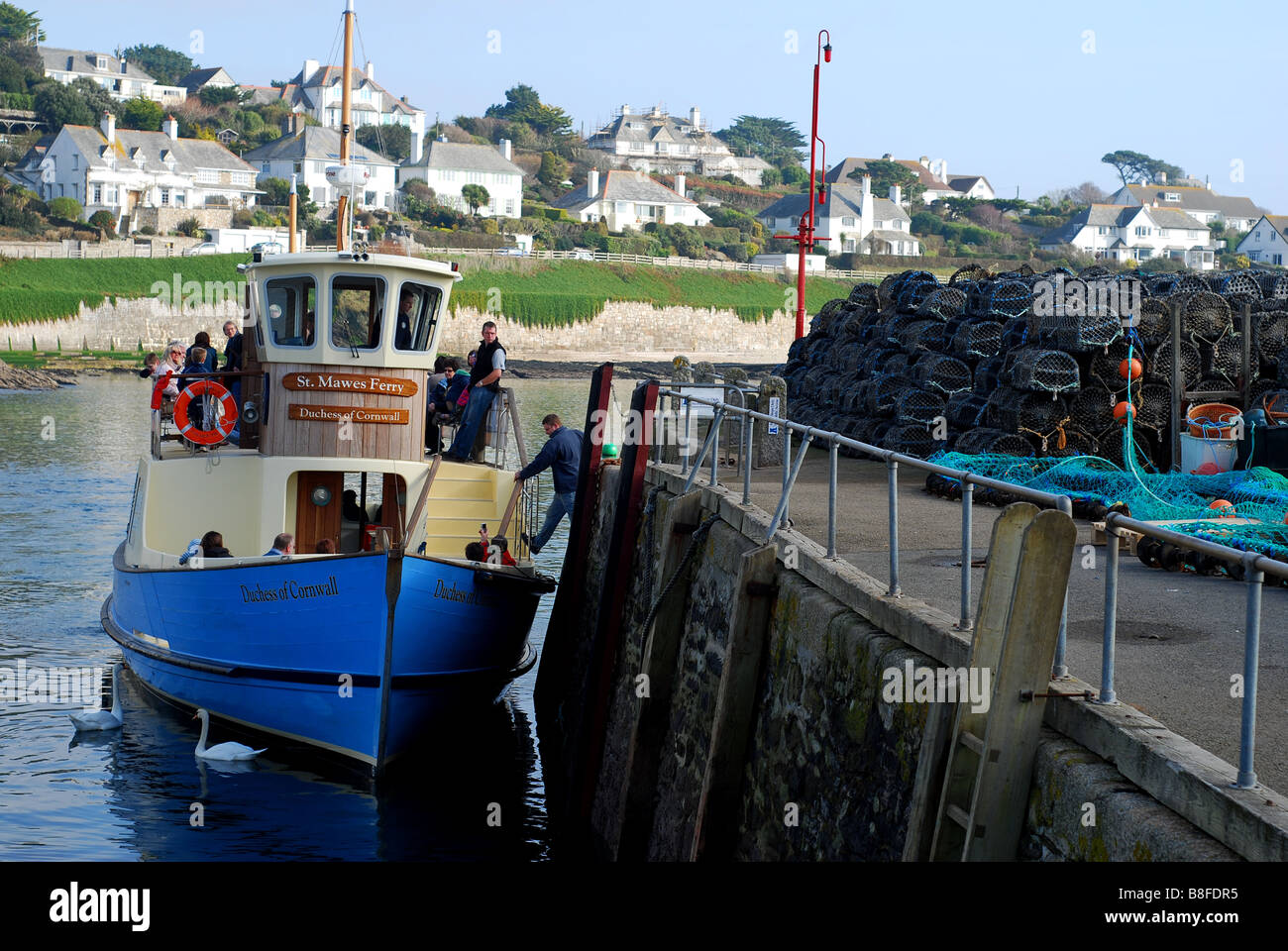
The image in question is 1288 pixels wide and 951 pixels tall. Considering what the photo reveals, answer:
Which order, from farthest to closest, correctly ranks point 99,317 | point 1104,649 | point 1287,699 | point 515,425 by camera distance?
point 99,317 < point 515,425 < point 1287,699 < point 1104,649

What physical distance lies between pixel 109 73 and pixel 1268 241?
11627 cm

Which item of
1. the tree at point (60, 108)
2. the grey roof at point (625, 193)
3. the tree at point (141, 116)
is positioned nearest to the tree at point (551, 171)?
the grey roof at point (625, 193)

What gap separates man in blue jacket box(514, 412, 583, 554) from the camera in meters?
13.9

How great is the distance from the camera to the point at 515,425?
46.7 ft

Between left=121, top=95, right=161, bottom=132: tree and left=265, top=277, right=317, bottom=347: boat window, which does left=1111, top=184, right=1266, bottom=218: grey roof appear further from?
left=265, top=277, right=317, bottom=347: boat window

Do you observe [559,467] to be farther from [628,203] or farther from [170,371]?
[628,203]

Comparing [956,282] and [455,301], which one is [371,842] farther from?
[455,301]

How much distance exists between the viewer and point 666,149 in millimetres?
170000

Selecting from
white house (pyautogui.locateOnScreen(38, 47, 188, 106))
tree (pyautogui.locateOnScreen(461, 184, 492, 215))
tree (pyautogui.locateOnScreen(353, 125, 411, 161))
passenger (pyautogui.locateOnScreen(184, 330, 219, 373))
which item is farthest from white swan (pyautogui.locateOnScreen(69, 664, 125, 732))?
white house (pyautogui.locateOnScreen(38, 47, 188, 106))

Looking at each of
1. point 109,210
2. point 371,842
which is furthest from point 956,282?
point 109,210

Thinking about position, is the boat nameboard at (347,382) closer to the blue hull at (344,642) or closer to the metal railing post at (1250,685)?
the blue hull at (344,642)

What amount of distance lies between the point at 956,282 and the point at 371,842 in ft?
49.2

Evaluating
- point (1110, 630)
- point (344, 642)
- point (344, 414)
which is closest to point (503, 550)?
point (344, 414)

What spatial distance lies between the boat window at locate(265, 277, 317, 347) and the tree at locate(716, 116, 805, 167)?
174123 mm
